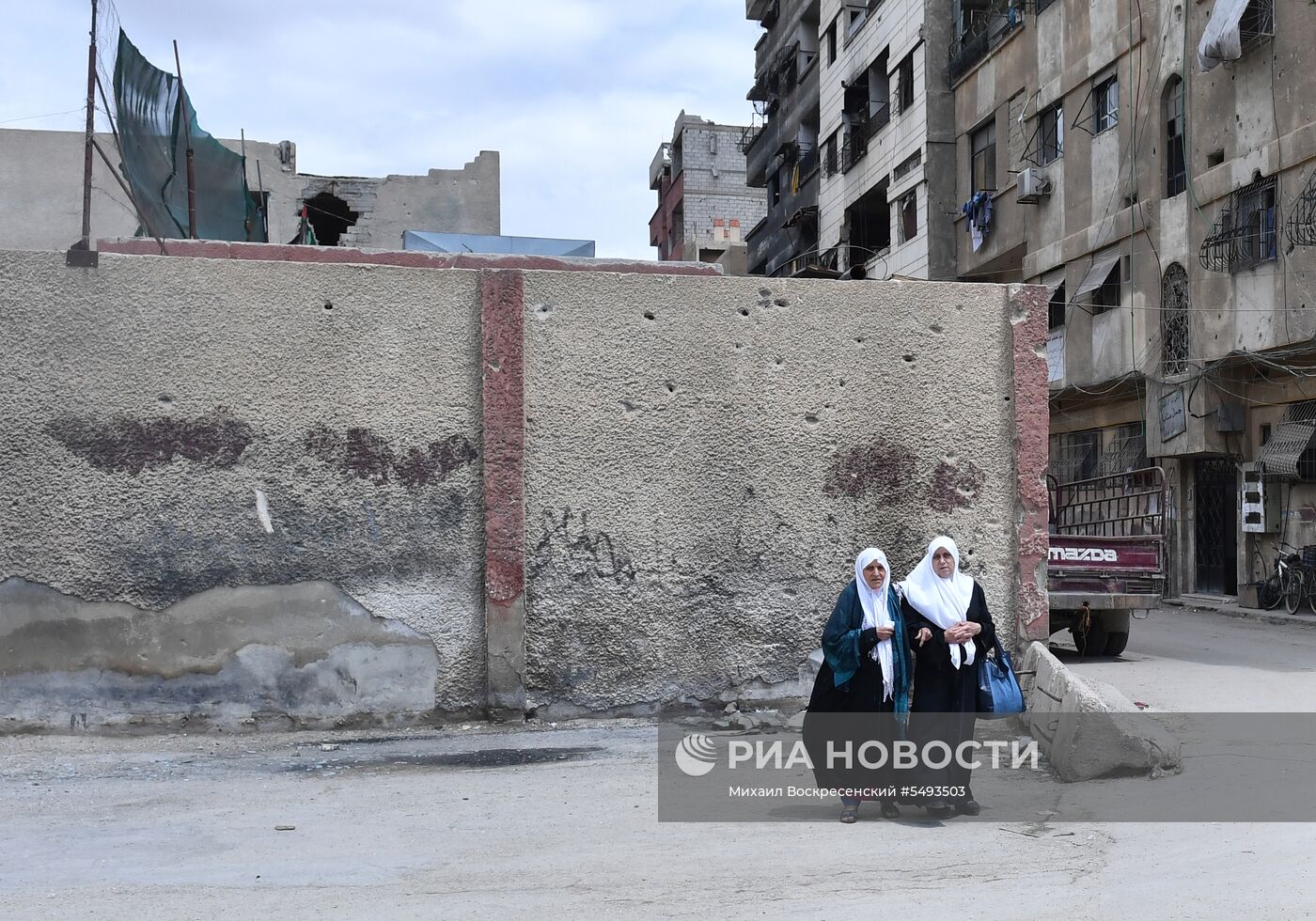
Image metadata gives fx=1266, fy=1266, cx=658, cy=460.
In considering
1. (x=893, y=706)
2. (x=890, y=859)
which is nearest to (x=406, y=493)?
(x=893, y=706)

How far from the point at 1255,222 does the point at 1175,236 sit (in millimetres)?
2168

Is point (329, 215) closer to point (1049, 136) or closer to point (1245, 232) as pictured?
point (1049, 136)

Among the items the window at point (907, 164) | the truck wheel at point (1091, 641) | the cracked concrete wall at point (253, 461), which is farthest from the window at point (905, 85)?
the cracked concrete wall at point (253, 461)

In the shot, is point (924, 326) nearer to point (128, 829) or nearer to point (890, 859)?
point (890, 859)

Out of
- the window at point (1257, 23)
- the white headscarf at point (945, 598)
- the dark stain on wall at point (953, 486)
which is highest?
the window at point (1257, 23)

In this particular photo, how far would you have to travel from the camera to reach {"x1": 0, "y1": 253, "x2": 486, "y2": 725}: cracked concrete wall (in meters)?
7.69

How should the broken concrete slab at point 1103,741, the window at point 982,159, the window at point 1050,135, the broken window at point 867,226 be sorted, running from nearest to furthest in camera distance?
the broken concrete slab at point 1103,741 → the window at point 1050,135 → the window at point 982,159 → the broken window at point 867,226

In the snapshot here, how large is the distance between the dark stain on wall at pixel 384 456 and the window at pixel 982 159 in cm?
2188

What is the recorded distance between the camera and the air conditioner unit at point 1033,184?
24.7 metres

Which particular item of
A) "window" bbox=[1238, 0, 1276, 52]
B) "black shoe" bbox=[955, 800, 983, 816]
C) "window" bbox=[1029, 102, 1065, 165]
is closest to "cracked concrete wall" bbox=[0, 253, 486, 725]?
"black shoe" bbox=[955, 800, 983, 816]

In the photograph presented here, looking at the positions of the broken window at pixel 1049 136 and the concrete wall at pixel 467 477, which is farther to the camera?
the broken window at pixel 1049 136

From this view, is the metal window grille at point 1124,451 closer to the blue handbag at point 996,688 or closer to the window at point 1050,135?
the window at point 1050,135

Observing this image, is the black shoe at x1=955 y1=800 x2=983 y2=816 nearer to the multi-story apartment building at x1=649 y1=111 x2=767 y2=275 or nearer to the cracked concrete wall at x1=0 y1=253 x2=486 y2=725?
the cracked concrete wall at x1=0 y1=253 x2=486 y2=725

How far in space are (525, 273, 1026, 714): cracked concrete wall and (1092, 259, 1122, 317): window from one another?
1508 centimetres
